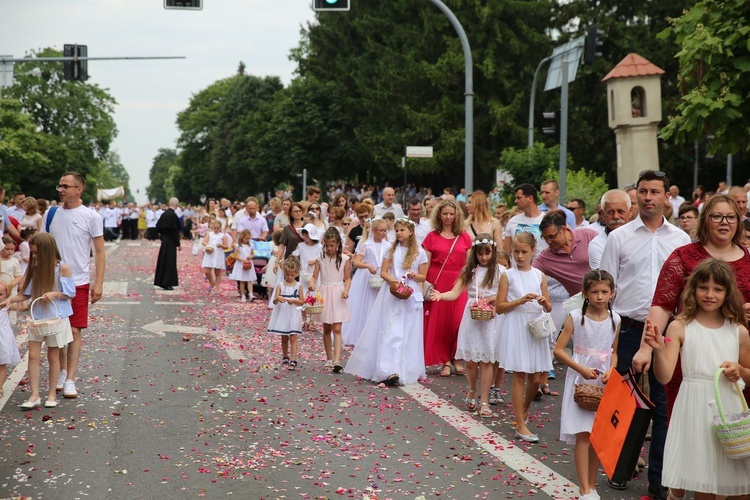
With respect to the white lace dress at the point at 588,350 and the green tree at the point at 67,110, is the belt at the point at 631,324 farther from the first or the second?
the green tree at the point at 67,110

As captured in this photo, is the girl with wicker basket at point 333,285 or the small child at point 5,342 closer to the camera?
the small child at point 5,342

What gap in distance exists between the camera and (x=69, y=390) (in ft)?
33.1

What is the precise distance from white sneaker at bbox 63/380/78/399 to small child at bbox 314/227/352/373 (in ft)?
10.2

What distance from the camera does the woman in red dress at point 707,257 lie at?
5.94 m

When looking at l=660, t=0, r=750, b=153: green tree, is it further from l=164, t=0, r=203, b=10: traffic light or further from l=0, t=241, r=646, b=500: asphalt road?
l=164, t=0, r=203, b=10: traffic light

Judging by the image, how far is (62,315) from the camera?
9.81 metres

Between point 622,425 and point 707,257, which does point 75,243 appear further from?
point 707,257

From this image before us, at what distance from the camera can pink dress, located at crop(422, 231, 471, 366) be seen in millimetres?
11789

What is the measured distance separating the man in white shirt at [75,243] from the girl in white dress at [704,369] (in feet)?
19.8

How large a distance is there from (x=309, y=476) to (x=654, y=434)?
2277mm

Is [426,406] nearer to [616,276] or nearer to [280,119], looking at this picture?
[616,276]

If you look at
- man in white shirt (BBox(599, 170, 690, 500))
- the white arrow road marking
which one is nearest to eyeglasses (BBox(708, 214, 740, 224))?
man in white shirt (BBox(599, 170, 690, 500))

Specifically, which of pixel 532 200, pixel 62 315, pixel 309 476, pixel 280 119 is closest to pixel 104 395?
pixel 62 315

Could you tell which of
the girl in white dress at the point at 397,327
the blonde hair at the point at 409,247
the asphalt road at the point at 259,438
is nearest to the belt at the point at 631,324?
the asphalt road at the point at 259,438
